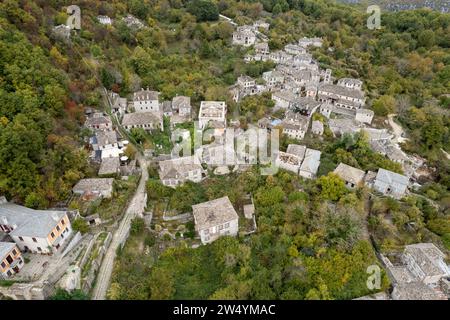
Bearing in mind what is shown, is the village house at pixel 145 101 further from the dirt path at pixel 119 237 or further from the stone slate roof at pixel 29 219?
the stone slate roof at pixel 29 219

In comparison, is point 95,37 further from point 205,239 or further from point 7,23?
point 205,239

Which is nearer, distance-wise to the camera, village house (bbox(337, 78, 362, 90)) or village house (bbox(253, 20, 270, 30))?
village house (bbox(337, 78, 362, 90))

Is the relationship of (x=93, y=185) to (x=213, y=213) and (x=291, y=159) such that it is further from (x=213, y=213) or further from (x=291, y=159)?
(x=291, y=159)

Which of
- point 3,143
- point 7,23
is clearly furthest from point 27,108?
point 7,23

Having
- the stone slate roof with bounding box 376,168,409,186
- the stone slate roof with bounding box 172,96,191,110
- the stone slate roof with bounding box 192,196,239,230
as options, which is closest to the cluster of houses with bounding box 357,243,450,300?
the stone slate roof with bounding box 376,168,409,186

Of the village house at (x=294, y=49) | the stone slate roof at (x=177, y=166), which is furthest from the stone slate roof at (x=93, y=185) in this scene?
the village house at (x=294, y=49)

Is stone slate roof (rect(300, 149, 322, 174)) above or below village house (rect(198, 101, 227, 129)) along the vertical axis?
below

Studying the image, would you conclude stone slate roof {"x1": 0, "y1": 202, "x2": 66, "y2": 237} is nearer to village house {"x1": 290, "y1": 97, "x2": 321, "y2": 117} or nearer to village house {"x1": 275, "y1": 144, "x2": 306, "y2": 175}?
village house {"x1": 275, "y1": 144, "x2": 306, "y2": 175}
